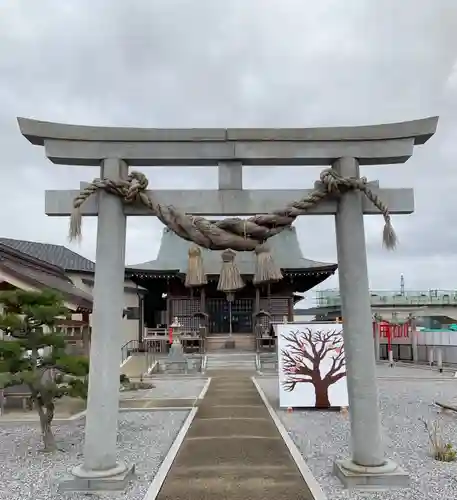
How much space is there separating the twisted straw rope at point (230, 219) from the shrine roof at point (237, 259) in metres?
19.2

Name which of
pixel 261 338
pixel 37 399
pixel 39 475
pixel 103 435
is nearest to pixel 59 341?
pixel 37 399

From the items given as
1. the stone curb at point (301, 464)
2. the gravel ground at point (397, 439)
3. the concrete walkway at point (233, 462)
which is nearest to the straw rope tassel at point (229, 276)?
the concrete walkway at point (233, 462)

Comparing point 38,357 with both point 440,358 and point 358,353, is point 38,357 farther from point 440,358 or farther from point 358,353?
point 440,358

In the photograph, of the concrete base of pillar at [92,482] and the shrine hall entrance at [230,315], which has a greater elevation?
the shrine hall entrance at [230,315]

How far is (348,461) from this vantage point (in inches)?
201

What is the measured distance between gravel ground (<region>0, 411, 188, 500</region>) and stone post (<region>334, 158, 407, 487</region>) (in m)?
2.26

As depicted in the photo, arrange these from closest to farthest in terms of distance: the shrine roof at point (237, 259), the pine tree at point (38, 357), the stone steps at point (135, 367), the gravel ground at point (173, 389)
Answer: the pine tree at point (38, 357), the gravel ground at point (173, 389), the stone steps at point (135, 367), the shrine roof at point (237, 259)

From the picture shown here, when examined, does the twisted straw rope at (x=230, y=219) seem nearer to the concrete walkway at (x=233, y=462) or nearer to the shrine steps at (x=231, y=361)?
the concrete walkway at (x=233, y=462)

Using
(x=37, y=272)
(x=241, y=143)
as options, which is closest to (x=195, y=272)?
A: (x=241, y=143)

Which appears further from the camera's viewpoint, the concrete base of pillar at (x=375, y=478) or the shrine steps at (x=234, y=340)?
the shrine steps at (x=234, y=340)

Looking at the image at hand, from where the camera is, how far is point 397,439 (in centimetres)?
731

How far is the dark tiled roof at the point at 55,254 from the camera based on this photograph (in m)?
29.3

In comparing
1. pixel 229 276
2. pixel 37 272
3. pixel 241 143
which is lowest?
pixel 229 276

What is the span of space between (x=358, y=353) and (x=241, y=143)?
2.58m
